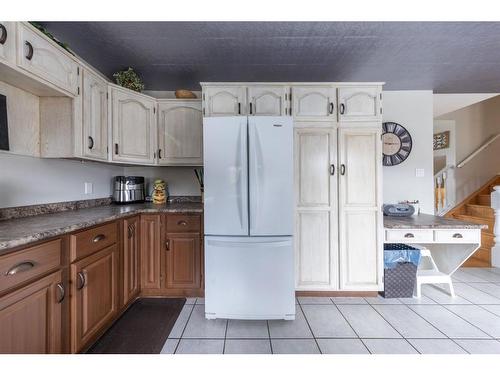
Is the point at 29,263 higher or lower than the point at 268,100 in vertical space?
lower

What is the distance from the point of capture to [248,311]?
6.18 ft

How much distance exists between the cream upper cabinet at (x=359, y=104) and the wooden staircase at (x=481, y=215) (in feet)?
9.39

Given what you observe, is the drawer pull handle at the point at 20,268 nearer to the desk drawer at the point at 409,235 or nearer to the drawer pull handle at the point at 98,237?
the drawer pull handle at the point at 98,237

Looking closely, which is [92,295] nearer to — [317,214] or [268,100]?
[317,214]

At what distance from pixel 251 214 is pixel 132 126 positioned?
5.20 feet

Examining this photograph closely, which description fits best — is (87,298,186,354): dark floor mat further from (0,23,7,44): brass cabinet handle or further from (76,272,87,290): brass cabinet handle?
(0,23,7,44): brass cabinet handle

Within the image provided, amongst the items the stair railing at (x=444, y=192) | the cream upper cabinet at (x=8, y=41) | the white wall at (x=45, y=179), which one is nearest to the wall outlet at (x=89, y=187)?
the white wall at (x=45, y=179)

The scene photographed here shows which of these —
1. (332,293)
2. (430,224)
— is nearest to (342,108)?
(430,224)

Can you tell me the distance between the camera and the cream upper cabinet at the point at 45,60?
4.46 ft

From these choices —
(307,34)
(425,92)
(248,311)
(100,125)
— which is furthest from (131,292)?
(425,92)

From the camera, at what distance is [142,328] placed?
189cm

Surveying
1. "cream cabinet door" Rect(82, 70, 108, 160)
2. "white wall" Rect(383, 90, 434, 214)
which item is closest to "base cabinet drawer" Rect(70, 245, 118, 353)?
"cream cabinet door" Rect(82, 70, 108, 160)

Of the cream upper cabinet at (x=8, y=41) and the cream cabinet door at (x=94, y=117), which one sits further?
the cream cabinet door at (x=94, y=117)

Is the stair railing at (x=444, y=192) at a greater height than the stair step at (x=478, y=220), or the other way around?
the stair railing at (x=444, y=192)
